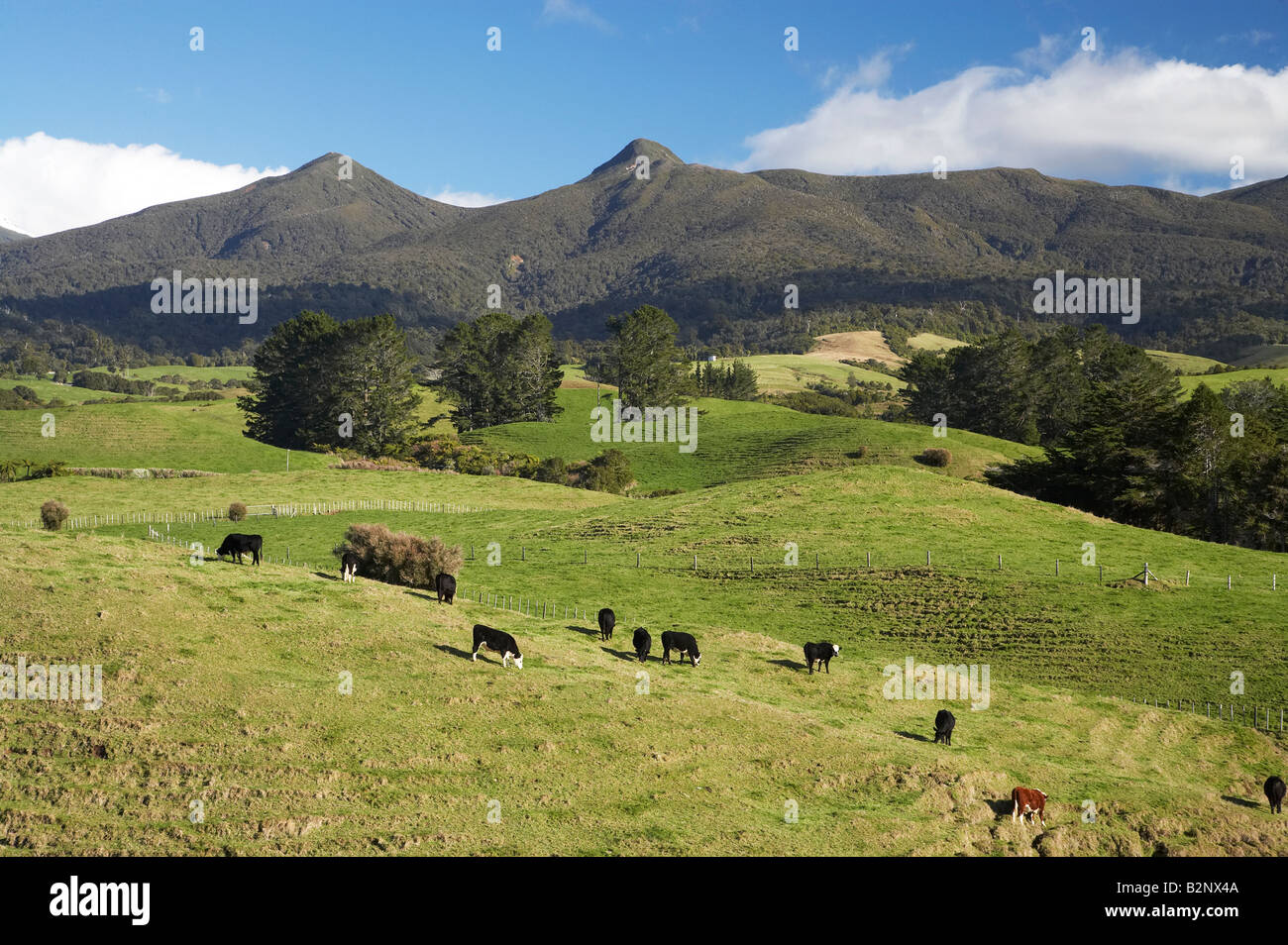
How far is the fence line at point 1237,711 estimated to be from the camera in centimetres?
3453

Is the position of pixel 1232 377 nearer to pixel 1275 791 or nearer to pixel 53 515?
pixel 1275 791

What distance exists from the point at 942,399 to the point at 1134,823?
431ft

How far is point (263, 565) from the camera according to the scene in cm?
3688

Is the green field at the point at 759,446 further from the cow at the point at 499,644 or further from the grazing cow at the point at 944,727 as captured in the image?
the cow at the point at 499,644

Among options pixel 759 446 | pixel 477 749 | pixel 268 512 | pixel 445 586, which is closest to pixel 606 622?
pixel 445 586

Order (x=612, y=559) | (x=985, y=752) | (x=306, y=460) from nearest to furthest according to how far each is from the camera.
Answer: (x=985, y=752) < (x=612, y=559) < (x=306, y=460)

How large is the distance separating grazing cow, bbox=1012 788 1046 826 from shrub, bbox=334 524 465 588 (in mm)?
27785

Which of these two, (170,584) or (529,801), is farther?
(170,584)

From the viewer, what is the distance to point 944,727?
94.8 ft

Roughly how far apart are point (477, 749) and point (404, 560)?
22.7 m
